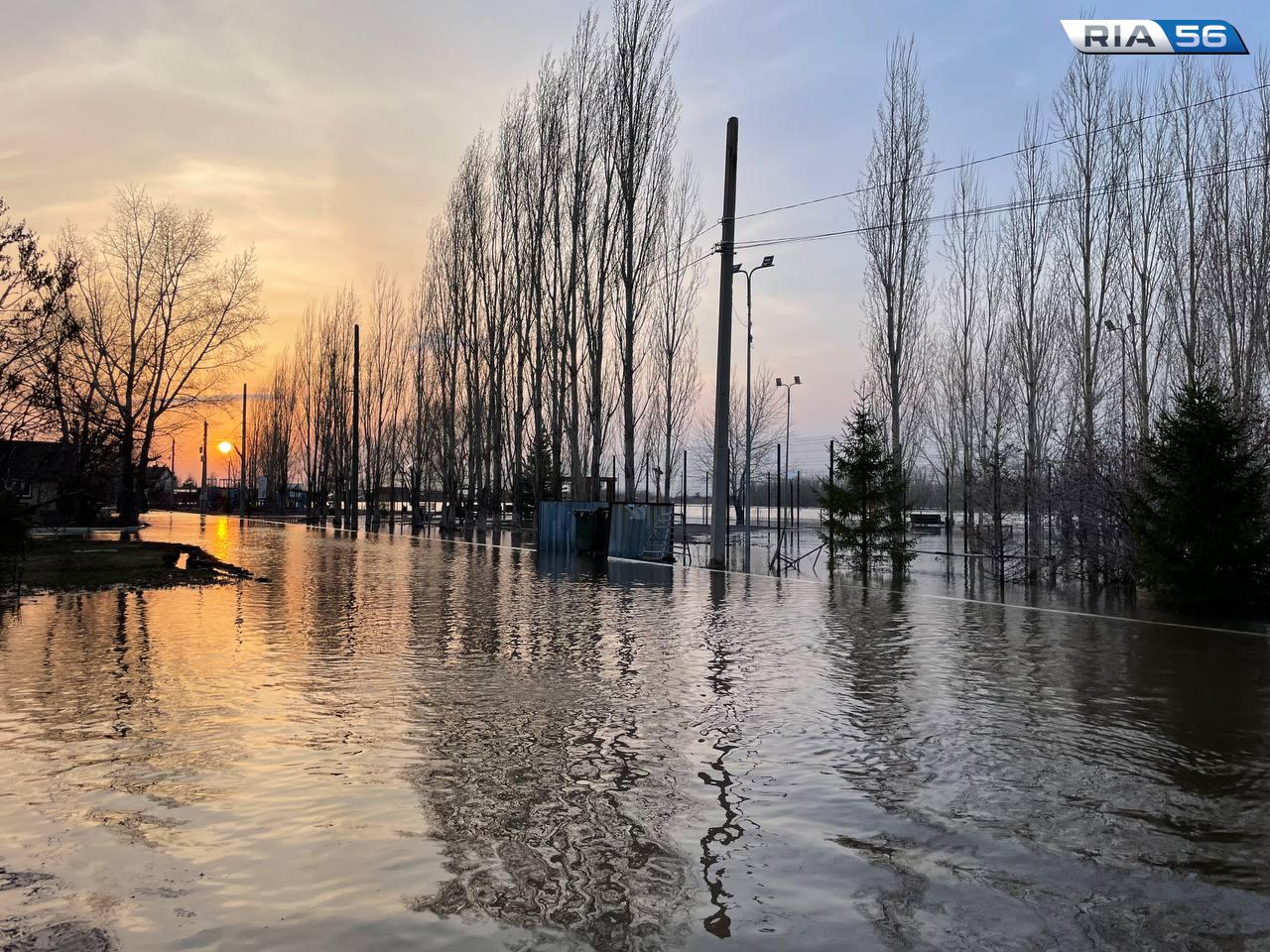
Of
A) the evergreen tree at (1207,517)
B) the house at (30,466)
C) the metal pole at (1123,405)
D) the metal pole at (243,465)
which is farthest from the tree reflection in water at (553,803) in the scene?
the metal pole at (243,465)

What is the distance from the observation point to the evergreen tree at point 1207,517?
1382 centimetres

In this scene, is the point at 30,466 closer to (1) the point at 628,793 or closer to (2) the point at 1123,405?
(1) the point at 628,793

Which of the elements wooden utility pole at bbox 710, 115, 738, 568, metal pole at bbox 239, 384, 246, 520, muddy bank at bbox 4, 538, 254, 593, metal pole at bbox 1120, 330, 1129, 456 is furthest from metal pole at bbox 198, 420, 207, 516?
A: metal pole at bbox 1120, 330, 1129, 456

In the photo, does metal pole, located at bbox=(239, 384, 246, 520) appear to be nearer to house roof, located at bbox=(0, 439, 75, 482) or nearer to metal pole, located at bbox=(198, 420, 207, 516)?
metal pole, located at bbox=(198, 420, 207, 516)

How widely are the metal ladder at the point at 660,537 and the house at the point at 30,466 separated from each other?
543 inches

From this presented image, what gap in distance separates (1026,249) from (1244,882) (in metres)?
32.6

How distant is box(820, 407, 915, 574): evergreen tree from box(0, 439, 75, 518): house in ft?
52.2

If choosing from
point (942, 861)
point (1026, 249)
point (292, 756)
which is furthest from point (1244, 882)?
point (1026, 249)

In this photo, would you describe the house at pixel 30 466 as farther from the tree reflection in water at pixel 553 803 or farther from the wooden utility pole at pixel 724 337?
the wooden utility pole at pixel 724 337

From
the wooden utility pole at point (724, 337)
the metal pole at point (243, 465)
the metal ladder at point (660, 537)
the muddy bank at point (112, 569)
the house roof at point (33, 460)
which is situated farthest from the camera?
the metal pole at point (243, 465)

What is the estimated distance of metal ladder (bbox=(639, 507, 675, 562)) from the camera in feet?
85.1

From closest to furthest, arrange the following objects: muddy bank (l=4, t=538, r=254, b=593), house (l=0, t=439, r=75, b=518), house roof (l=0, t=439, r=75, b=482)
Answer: muddy bank (l=4, t=538, r=254, b=593) < house (l=0, t=439, r=75, b=518) < house roof (l=0, t=439, r=75, b=482)

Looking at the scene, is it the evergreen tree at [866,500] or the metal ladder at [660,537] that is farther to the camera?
the metal ladder at [660,537]

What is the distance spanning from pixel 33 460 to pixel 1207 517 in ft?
67.7
